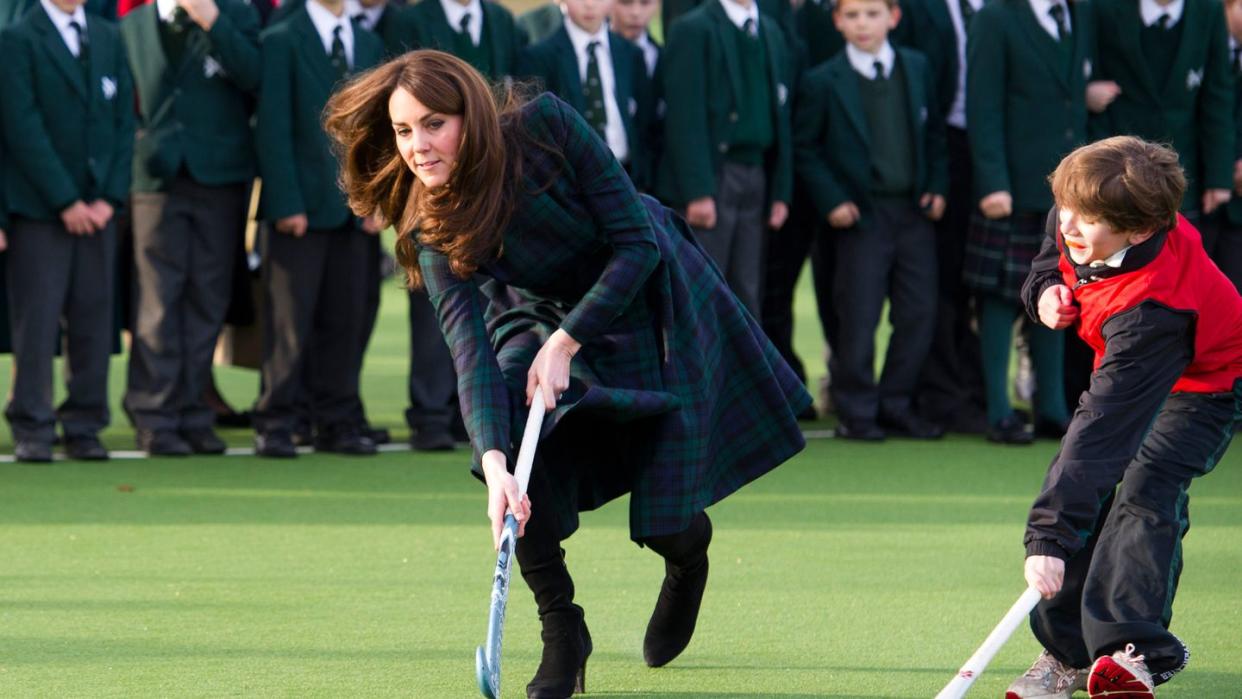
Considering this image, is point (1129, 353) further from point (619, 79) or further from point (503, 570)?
point (619, 79)

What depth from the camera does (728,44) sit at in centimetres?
773

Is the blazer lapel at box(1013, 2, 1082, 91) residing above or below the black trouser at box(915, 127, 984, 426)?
above

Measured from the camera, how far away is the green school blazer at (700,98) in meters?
7.61

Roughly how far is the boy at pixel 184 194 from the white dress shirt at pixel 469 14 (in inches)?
28.5

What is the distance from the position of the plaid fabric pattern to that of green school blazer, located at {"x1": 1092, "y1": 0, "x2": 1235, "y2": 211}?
0.52m

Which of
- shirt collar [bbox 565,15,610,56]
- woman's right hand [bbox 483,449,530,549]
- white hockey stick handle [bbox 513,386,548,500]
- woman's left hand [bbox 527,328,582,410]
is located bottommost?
woman's right hand [bbox 483,449,530,549]

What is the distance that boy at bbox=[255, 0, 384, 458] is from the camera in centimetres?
712

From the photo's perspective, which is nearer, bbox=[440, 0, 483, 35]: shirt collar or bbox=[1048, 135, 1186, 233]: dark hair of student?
bbox=[1048, 135, 1186, 233]: dark hair of student

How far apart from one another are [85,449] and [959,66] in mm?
3759

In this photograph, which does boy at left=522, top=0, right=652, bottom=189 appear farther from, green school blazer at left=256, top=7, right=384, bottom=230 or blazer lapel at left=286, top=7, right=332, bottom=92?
blazer lapel at left=286, top=7, right=332, bottom=92

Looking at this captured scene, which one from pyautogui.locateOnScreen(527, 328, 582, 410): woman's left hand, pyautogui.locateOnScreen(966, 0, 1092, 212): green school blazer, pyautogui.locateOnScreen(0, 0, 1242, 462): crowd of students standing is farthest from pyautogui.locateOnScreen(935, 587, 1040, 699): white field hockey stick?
pyautogui.locateOnScreen(966, 0, 1092, 212): green school blazer

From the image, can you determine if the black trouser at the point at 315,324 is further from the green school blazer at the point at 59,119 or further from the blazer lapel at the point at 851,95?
the blazer lapel at the point at 851,95

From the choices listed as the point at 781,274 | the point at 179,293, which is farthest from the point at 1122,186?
the point at 781,274

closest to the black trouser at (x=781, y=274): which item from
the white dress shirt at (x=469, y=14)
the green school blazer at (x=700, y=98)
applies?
the green school blazer at (x=700, y=98)
